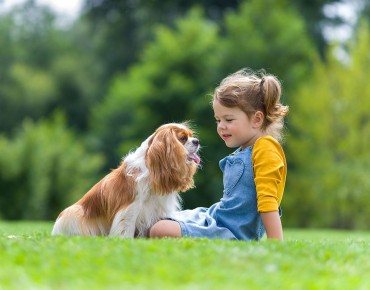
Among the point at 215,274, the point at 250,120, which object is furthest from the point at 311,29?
the point at 215,274

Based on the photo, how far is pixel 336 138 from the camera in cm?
3166

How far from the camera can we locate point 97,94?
47.5 metres

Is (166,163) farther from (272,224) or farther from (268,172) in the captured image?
(272,224)

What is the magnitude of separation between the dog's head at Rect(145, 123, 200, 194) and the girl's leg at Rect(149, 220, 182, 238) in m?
0.31

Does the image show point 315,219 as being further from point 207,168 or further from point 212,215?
point 212,215

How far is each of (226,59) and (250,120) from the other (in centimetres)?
2870

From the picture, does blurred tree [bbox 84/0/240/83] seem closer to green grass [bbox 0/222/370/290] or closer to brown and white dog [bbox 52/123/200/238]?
brown and white dog [bbox 52/123/200/238]

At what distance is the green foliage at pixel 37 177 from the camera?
3084cm

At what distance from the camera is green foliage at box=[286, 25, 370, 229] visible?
30922mm

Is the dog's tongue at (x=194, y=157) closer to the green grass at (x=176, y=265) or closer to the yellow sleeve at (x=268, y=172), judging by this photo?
the yellow sleeve at (x=268, y=172)

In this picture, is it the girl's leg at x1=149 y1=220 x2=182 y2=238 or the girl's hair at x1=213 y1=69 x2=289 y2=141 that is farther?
the girl's hair at x1=213 y1=69 x2=289 y2=141

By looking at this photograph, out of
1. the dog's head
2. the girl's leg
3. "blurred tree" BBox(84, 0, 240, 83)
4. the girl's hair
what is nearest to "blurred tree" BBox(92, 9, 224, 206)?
"blurred tree" BBox(84, 0, 240, 83)

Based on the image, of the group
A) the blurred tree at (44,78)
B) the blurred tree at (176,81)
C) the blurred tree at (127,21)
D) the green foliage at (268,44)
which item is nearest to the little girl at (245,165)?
the blurred tree at (176,81)

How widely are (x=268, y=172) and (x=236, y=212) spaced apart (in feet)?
1.87
